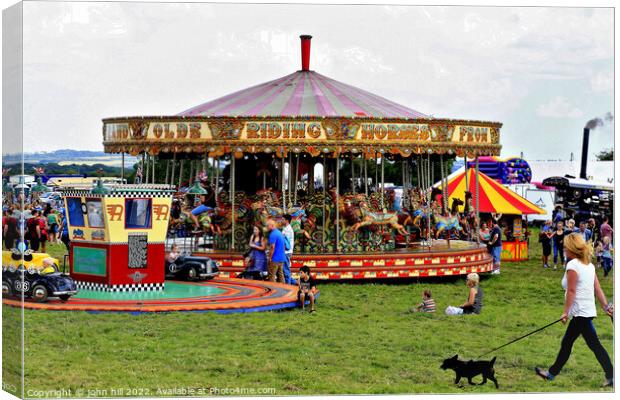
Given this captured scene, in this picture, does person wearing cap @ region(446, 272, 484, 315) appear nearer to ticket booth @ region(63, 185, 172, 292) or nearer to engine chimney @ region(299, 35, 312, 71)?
ticket booth @ region(63, 185, 172, 292)

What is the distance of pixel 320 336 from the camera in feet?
57.1

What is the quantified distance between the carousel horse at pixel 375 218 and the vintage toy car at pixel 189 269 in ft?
14.8

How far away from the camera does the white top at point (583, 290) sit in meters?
14.0

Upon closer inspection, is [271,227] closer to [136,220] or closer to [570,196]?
[136,220]

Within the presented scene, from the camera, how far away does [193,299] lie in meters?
18.9

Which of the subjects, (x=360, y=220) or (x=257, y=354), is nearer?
(x=257, y=354)

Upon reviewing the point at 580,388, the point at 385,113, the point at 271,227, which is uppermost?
the point at 385,113

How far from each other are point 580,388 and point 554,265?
1375 cm

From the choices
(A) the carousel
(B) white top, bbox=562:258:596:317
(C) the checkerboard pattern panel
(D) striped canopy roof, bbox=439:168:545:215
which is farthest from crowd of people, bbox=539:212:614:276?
(C) the checkerboard pattern panel

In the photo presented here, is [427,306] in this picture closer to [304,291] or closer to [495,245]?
[304,291]

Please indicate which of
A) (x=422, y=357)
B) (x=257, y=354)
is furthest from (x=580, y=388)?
(x=257, y=354)

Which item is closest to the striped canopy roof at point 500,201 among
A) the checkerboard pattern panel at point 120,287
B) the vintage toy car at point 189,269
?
the vintage toy car at point 189,269

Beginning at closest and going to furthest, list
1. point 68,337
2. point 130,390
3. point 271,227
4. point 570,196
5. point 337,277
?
point 130,390
point 68,337
point 271,227
point 337,277
point 570,196

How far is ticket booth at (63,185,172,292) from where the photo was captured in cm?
1888
